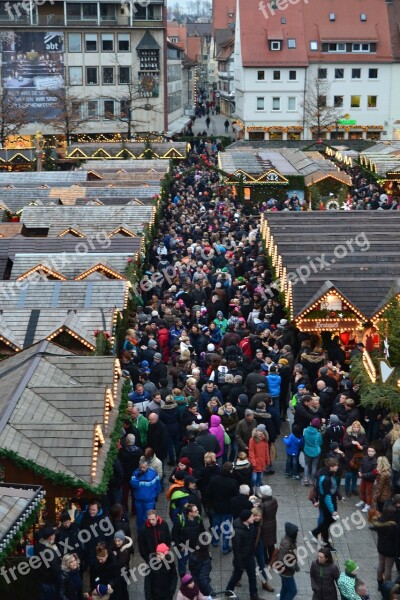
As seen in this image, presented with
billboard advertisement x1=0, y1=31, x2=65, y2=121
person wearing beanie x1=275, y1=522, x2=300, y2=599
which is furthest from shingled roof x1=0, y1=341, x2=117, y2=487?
billboard advertisement x1=0, y1=31, x2=65, y2=121

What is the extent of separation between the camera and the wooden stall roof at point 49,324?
1836cm

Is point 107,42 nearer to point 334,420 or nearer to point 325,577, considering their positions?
point 334,420

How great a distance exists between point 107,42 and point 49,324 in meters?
61.2

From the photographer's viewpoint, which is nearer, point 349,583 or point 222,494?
point 349,583

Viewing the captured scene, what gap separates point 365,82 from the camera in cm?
7994

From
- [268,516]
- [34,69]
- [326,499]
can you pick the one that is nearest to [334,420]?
[326,499]

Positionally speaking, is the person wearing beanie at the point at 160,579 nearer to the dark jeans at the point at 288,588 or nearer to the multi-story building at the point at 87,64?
the dark jeans at the point at 288,588

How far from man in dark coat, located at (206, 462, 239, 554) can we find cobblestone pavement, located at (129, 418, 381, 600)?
54cm

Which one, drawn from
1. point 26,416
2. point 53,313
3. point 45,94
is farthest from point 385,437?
point 45,94

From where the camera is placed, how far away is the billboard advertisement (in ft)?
238

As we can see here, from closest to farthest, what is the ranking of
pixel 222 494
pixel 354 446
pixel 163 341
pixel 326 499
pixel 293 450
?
pixel 222 494
pixel 326 499
pixel 354 446
pixel 293 450
pixel 163 341

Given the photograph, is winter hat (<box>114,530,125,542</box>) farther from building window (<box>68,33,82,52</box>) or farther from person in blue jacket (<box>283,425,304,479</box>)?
building window (<box>68,33,82,52</box>)

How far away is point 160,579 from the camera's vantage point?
11.0 m

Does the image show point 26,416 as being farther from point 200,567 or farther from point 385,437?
point 385,437
